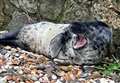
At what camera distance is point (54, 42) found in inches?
203

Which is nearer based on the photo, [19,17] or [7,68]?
[7,68]

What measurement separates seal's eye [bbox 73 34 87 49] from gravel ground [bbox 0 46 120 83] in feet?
0.79

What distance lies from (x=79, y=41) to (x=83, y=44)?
10cm

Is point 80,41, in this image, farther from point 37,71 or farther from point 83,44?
point 37,71

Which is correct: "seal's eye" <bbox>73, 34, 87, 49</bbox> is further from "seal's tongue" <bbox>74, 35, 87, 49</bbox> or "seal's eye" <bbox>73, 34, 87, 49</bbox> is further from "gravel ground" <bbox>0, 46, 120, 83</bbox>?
"gravel ground" <bbox>0, 46, 120, 83</bbox>

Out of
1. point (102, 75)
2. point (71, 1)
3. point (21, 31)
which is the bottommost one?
point (102, 75)

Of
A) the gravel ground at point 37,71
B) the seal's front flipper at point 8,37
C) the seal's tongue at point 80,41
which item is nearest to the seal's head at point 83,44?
the seal's tongue at point 80,41

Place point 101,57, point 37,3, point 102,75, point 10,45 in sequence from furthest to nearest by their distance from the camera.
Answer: point 37,3 < point 10,45 < point 101,57 < point 102,75

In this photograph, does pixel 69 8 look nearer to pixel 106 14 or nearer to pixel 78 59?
pixel 106 14

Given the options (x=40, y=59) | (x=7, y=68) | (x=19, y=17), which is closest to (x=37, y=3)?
(x=19, y=17)

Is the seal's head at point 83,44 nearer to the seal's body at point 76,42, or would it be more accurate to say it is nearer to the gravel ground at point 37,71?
the seal's body at point 76,42

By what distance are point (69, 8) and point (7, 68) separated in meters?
1.61

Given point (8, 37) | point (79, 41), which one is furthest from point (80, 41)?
point (8, 37)

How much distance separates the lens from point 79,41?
196 inches
